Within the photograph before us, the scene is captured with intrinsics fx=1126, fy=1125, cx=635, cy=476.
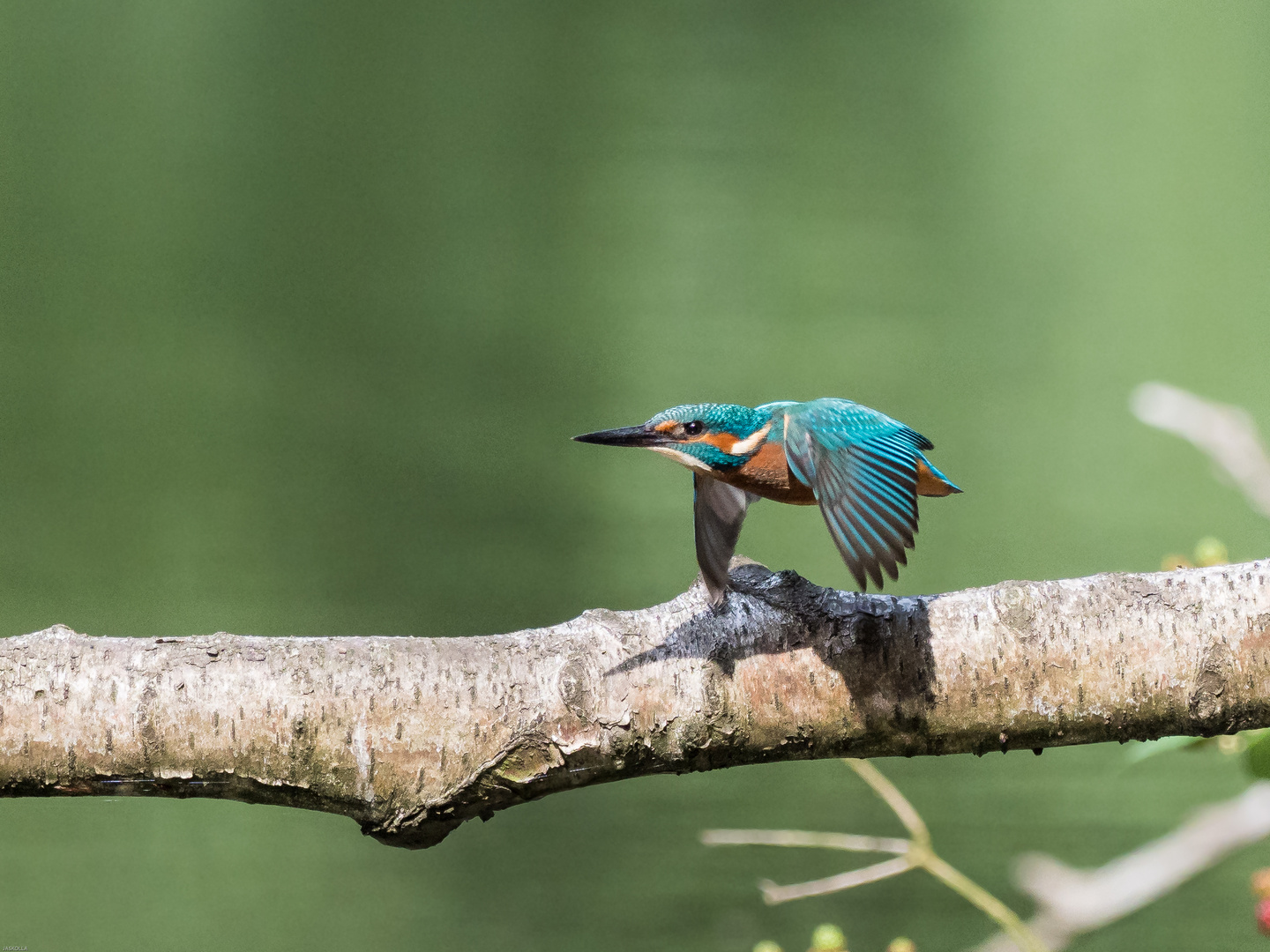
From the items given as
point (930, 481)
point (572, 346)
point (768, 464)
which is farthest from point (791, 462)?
point (572, 346)

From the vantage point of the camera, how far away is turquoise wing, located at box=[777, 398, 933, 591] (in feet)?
2.06

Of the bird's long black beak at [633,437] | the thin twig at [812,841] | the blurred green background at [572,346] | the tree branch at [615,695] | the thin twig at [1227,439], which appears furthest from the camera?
the blurred green background at [572,346]

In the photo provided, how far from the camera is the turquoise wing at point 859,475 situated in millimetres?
629

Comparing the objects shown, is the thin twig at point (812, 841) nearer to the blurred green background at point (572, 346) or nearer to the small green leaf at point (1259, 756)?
the blurred green background at point (572, 346)

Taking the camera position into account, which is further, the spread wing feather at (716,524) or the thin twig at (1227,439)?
the thin twig at (1227,439)

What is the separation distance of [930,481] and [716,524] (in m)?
0.16

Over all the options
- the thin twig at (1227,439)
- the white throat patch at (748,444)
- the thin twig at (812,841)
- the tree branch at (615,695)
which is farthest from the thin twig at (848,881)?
the thin twig at (1227,439)

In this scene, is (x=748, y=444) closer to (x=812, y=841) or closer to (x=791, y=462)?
(x=791, y=462)

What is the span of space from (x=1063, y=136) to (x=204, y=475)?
1294 mm

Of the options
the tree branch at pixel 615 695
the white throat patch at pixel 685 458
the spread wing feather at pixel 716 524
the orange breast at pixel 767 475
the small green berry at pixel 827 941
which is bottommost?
the small green berry at pixel 827 941

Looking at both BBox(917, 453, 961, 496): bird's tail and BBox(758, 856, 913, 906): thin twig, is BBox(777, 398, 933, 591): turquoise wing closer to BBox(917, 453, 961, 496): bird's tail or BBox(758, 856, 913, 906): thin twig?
BBox(917, 453, 961, 496): bird's tail

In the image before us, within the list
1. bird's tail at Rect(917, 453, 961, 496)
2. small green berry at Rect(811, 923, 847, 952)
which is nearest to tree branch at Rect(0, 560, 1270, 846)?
bird's tail at Rect(917, 453, 961, 496)

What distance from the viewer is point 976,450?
1.60 m

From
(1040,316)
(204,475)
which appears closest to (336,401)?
(204,475)
